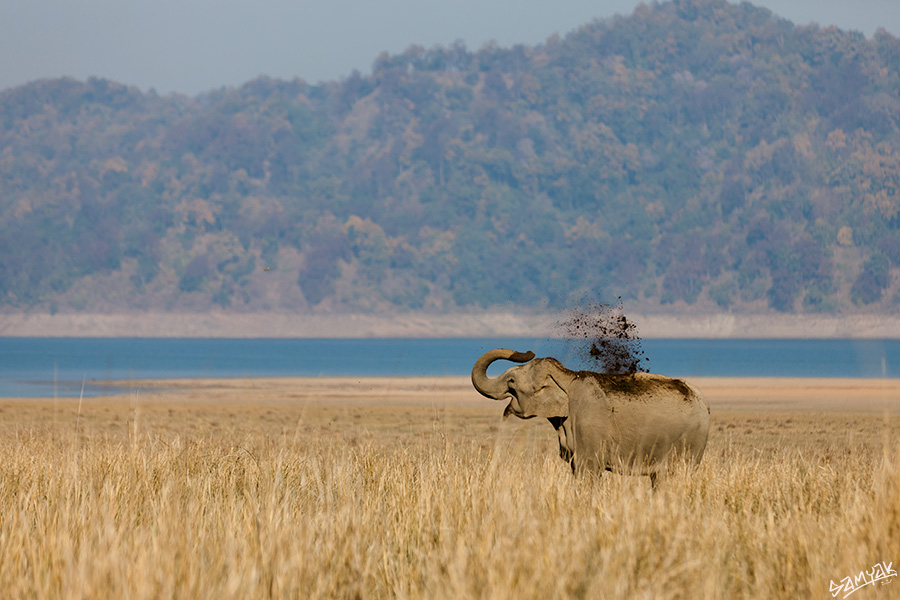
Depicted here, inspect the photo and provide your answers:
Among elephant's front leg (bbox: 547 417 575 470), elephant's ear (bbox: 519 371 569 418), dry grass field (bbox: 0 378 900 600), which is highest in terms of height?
elephant's ear (bbox: 519 371 569 418)

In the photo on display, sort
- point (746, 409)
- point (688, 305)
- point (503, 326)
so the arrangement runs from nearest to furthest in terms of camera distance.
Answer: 1. point (746, 409)
2. point (503, 326)
3. point (688, 305)

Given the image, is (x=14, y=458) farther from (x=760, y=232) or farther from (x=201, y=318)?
(x=760, y=232)

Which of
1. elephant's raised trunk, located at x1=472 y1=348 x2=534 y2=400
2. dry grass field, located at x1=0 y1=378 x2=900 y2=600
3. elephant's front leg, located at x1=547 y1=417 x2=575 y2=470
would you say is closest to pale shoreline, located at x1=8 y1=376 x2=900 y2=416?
dry grass field, located at x1=0 y1=378 x2=900 y2=600

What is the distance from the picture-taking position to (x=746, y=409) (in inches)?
1299

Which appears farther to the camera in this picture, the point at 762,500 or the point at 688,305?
the point at 688,305

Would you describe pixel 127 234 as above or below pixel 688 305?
above

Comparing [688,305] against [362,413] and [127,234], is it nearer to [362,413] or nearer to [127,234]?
[127,234]

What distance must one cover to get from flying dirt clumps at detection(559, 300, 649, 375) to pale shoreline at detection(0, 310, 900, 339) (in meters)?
159

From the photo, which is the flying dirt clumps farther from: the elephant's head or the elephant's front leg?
the elephant's front leg

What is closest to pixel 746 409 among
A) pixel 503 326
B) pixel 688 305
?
pixel 503 326

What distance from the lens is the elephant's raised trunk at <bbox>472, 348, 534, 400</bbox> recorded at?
7.82 metres

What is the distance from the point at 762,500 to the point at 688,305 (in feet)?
563

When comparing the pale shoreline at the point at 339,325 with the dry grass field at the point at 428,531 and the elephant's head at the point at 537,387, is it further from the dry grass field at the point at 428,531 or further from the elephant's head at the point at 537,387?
the elephant's head at the point at 537,387

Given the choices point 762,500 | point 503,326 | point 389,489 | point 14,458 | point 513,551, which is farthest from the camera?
point 503,326
